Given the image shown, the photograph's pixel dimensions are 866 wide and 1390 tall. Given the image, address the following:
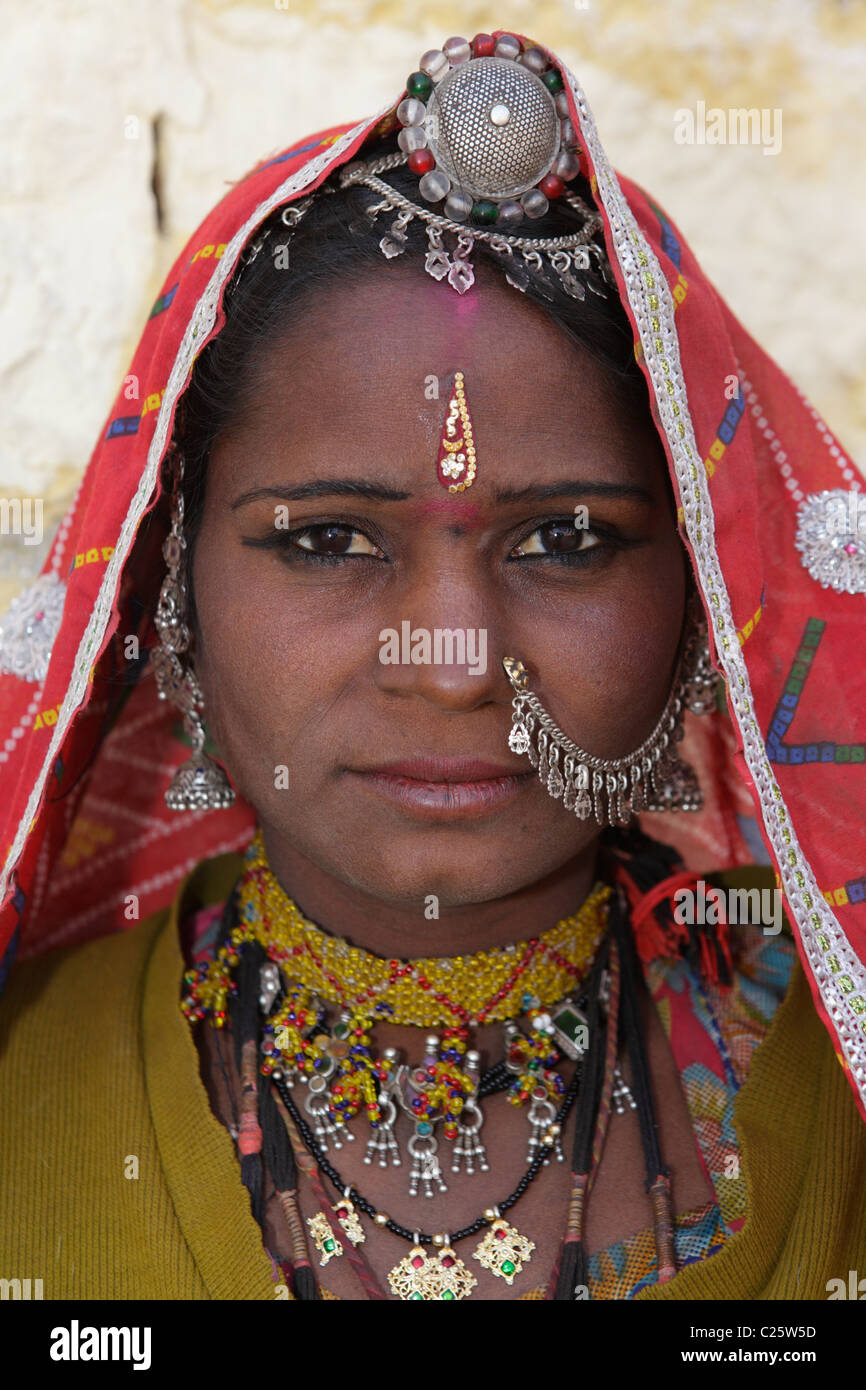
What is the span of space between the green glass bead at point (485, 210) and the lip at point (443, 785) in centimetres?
59

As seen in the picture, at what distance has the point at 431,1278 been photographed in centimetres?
157

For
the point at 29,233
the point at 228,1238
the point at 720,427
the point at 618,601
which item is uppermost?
the point at 29,233

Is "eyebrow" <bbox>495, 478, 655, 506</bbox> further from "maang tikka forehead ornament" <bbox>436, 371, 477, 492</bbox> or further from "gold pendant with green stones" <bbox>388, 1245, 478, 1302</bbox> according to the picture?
"gold pendant with green stones" <bbox>388, 1245, 478, 1302</bbox>

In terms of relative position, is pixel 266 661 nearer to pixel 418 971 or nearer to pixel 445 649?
pixel 445 649

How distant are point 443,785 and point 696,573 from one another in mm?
357

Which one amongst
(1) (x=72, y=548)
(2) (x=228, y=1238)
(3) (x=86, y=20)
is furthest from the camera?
(3) (x=86, y=20)

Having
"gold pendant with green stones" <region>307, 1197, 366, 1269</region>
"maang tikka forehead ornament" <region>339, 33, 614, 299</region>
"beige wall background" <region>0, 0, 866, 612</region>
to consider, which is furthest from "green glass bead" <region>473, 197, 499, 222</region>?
"gold pendant with green stones" <region>307, 1197, 366, 1269</region>

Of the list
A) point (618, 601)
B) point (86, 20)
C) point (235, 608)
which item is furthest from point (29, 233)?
point (618, 601)

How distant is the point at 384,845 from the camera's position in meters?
1.54

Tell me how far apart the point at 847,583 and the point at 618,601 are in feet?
1.07

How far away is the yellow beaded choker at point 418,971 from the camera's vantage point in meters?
1.70

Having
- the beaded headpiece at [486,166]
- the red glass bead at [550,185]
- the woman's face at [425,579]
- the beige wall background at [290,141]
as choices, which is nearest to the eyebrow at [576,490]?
the woman's face at [425,579]

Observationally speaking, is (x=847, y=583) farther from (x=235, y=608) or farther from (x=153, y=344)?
(x=153, y=344)

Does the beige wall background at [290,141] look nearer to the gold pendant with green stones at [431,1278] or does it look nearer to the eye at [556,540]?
the eye at [556,540]
